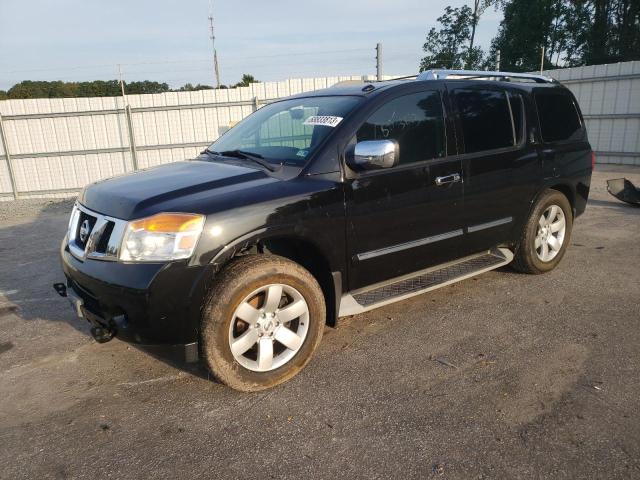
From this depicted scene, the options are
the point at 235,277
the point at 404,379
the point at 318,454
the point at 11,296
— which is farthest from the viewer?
the point at 11,296

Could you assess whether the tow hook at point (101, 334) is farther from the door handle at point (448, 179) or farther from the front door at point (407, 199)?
the door handle at point (448, 179)

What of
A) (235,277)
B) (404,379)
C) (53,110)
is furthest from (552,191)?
(53,110)

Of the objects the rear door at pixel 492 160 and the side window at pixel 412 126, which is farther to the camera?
the rear door at pixel 492 160

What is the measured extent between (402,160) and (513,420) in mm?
1835

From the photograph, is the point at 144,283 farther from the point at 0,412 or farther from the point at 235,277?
the point at 0,412

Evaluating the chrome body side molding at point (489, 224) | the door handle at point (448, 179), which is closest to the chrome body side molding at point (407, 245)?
the chrome body side molding at point (489, 224)

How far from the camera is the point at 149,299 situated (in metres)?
2.55

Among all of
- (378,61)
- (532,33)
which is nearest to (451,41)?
(532,33)

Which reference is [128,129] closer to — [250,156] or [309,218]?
[250,156]

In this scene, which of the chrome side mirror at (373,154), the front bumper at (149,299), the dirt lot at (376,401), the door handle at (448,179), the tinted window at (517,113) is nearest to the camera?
the dirt lot at (376,401)

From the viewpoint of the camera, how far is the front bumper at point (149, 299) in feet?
8.40

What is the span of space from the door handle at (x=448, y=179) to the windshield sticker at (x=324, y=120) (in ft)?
2.99

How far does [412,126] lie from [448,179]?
50cm

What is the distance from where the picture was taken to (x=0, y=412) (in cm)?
281
